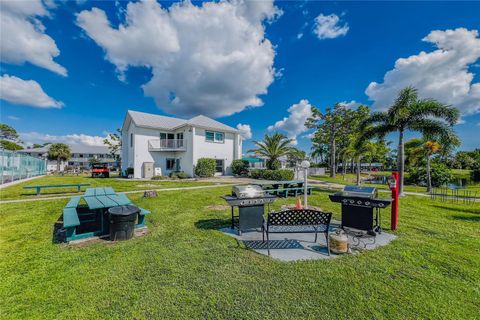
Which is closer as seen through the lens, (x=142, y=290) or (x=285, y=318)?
(x=285, y=318)

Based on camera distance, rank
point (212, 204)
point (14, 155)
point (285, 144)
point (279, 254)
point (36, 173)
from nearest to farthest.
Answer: point (279, 254) < point (212, 204) < point (14, 155) < point (285, 144) < point (36, 173)

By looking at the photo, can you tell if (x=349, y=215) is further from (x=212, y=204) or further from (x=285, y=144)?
(x=285, y=144)

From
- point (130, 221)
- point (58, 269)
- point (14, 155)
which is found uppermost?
point (14, 155)

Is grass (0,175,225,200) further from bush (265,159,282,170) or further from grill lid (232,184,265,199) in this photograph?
grill lid (232,184,265,199)

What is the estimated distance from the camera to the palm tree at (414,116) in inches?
497

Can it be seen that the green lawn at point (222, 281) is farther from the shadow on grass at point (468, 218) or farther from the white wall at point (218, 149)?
the white wall at point (218, 149)

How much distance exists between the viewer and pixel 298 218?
461 centimetres

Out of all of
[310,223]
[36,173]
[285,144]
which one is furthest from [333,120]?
[36,173]

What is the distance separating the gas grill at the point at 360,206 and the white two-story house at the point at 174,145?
20507 millimetres

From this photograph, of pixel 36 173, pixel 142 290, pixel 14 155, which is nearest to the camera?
pixel 142 290

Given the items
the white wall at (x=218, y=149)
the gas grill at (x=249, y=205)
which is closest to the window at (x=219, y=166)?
the white wall at (x=218, y=149)

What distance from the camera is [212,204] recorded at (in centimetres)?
972

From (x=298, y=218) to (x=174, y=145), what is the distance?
78.7 feet

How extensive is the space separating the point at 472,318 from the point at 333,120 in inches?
1384
